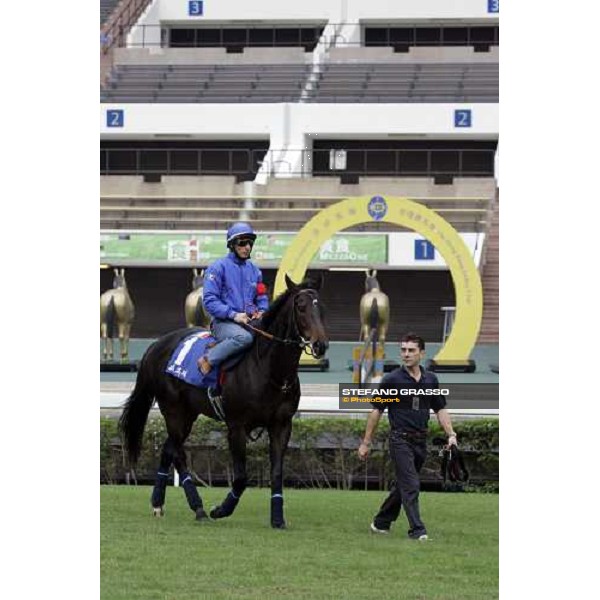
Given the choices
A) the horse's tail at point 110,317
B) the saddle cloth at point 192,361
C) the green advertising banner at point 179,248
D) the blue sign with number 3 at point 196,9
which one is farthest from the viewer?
the blue sign with number 3 at point 196,9

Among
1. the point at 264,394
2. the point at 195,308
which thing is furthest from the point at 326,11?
the point at 264,394

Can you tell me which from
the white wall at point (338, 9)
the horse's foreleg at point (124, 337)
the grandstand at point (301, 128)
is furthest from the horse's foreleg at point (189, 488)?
the white wall at point (338, 9)

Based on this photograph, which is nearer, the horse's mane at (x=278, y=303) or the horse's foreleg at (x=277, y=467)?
the horse's mane at (x=278, y=303)

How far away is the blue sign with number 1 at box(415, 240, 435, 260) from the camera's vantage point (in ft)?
84.9

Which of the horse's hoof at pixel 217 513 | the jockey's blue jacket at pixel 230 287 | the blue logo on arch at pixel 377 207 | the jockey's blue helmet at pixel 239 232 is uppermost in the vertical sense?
the blue logo on arch at pixel 377 207

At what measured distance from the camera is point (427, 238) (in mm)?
20141

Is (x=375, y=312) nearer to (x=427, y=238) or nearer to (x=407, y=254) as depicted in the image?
(x=427, y=238)

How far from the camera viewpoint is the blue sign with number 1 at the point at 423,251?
25869 mm

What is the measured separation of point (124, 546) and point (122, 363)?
46.3ft

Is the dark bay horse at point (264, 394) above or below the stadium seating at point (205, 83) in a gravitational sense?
below

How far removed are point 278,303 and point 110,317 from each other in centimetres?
1361

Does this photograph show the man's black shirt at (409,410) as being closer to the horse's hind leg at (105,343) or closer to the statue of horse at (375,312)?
the statue of horse at (375,312)

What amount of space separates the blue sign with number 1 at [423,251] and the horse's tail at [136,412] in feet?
52.3

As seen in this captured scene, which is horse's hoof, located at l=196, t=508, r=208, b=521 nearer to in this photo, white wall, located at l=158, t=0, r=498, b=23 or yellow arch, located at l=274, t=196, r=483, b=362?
yellow arch, located at l=274, t=196, r=483, b=362
